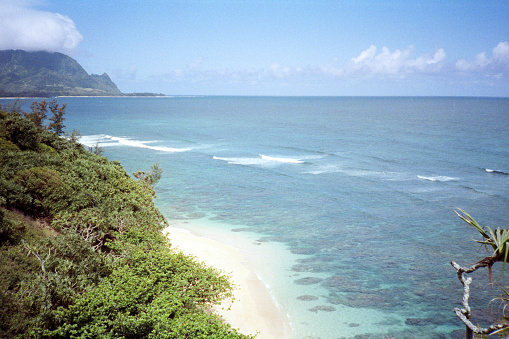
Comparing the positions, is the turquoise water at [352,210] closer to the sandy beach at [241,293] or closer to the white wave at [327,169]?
the white wave at [327,169]

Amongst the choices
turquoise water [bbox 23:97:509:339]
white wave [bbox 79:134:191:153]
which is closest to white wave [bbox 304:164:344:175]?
turquoise water [bbox 23:97:509:339]

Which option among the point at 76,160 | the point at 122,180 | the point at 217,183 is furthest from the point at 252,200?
the point at 76,160

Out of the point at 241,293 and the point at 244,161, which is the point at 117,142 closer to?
the point at 244,161

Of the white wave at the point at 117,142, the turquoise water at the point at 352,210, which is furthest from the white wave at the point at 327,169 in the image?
the white wave at the point at 117,142

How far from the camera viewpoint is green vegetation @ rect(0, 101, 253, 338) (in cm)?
1136

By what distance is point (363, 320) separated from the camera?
1723cm

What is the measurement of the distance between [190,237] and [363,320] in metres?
13.1

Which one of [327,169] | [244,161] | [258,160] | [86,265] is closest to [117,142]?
[244,161]

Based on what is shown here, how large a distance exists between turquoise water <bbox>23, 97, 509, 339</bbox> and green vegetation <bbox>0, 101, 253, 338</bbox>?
6.17 m

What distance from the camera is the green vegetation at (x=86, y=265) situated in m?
11.4

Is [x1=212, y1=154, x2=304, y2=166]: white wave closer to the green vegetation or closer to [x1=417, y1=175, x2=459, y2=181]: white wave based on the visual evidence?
[x1=417, y1=175, x2=459, y2=181]: white wave

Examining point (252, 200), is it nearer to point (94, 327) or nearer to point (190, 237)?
point (190, 237)

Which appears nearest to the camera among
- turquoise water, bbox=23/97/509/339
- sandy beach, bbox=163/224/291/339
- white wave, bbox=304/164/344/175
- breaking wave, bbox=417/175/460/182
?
sandy beach, bbox=163/224/291/339

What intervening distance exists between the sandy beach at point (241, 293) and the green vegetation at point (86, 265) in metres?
1.69
